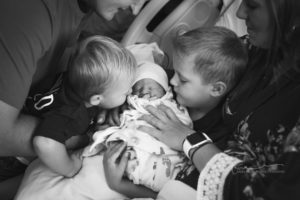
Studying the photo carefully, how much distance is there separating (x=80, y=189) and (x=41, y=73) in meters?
0.54

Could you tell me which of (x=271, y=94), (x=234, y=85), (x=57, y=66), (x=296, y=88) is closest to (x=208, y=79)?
(x=234, y=85)

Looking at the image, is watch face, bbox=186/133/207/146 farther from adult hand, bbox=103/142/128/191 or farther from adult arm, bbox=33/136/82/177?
adult arm, bbox=33/136/82/177

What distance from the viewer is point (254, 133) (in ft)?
4.37

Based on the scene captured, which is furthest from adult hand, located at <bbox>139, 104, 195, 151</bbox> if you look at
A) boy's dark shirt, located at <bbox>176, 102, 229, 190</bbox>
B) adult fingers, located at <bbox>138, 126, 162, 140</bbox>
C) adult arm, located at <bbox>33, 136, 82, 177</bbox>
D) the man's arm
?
the man's arm

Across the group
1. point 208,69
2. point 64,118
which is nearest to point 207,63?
point 208,69

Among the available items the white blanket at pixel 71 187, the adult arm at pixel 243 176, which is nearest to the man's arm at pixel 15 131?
the white blanket at pixel 71 187

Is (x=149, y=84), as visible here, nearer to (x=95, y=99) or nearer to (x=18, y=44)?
(x=95, y=99)

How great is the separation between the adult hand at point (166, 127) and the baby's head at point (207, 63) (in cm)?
12

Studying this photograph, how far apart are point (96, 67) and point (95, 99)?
0.16 m

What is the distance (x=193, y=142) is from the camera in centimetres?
142

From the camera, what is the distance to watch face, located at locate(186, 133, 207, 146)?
1.42 metres

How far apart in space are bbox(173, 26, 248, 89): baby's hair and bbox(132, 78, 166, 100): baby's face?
183mm

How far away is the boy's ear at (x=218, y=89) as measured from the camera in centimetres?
159

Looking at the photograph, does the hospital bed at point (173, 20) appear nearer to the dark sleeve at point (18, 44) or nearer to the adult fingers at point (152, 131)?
the adult fingers at point (152, 131)
